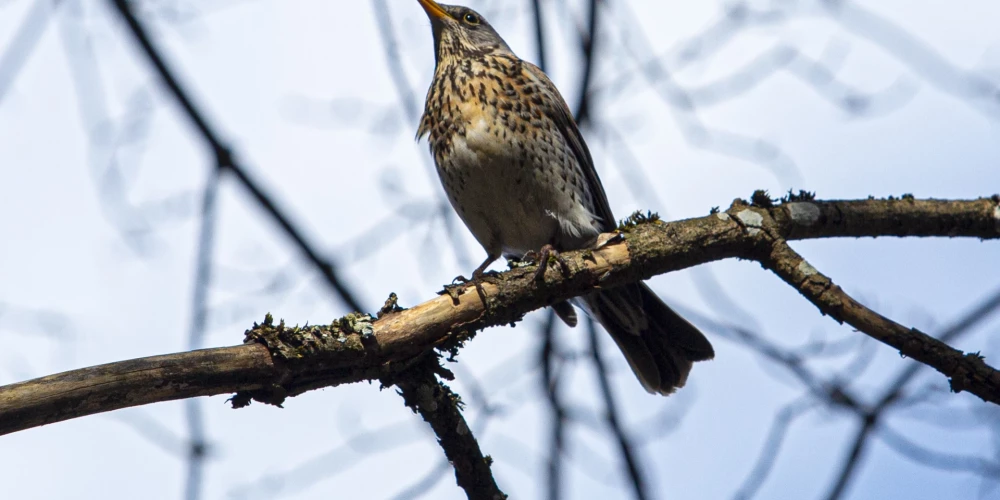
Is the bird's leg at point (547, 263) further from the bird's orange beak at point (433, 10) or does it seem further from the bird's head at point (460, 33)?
the bird's orange beak at point (433, 10)

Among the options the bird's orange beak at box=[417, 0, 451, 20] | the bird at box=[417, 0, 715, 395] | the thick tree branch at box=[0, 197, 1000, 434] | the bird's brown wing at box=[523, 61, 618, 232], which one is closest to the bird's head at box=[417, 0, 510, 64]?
the bird's orange beak at box=[417, 0, 451, 20]

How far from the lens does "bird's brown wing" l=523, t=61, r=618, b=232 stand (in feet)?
14.4

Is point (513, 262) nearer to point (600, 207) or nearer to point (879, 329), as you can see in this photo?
point (600, 207)

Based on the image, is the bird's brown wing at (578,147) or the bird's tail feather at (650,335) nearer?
the bird's tail feather at (650,335)

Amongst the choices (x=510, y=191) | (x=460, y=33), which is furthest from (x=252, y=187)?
(x=460, y=33)

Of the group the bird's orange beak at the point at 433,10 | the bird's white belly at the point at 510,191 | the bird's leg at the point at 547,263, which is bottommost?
the bird's leg at the point at 547,263

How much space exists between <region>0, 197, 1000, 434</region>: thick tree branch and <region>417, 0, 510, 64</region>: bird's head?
6.74ft

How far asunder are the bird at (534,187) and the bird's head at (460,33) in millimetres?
428

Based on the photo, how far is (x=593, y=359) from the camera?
407 cm

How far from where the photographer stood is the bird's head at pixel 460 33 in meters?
4.92

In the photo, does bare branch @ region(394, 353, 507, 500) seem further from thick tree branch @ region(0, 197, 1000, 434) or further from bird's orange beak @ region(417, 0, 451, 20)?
bird's orange beak @ region(417, 0, 451, 20)

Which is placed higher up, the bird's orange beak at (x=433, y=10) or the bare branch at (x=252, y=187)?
the bird's orange beak at (x=433, y=10)

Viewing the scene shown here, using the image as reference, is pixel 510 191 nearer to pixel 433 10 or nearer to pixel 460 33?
pixel 460 33

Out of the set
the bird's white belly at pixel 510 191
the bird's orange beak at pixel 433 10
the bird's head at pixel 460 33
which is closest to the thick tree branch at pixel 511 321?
the bird's white belly at pixel 510 191
